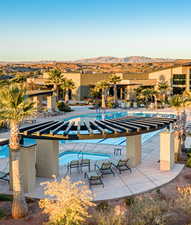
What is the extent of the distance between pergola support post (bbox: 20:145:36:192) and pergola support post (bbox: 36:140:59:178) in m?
1.35

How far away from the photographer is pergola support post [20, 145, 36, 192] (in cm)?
1080

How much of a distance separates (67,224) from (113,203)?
11.1ft

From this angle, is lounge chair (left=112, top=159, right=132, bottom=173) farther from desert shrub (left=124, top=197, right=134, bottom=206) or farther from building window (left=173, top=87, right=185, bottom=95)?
building window (left=173, top=87, right=185, bottom=95)

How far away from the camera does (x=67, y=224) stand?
287 inches

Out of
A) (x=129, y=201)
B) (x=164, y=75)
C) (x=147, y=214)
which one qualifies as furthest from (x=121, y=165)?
(x=164, y=75)

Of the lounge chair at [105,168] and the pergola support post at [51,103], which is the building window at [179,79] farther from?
the lounge chair at [105,168]

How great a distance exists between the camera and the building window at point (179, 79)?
151 feet

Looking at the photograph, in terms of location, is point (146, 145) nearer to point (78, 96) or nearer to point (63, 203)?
point (63, 203)

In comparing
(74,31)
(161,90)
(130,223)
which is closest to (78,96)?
(161,90)

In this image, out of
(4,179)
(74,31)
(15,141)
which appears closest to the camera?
(15,141)

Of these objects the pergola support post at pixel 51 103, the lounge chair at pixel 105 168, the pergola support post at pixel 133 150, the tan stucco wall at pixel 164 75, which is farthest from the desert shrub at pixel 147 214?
the tan stucco wall at pixel 164 75

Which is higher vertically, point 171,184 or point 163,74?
point 163,74

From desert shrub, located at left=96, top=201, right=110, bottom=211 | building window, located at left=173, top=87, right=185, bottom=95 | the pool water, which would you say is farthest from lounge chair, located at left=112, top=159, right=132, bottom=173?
building window, located at left=173, top=87, right=185, bottom=95

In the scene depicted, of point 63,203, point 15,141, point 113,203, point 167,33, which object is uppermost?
point 167,33
